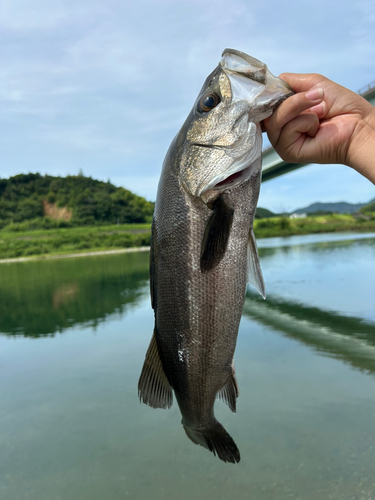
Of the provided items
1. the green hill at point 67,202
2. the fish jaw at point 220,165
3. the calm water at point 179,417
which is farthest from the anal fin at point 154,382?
the green hill at point 67,202

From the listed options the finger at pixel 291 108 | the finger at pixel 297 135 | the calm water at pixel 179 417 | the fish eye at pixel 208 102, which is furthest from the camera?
the calm water at pixel 179 417

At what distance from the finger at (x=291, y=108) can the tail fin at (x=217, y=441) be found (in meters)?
1.50

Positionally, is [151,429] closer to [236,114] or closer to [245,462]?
[245,462]

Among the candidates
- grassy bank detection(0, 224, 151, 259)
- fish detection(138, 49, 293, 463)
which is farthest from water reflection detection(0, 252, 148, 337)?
grassy bank detection(0, 224, 151, 259)

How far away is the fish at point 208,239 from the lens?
162 cm

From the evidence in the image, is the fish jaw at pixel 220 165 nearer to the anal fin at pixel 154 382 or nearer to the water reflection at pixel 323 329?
the anal fin at pixel 154 382

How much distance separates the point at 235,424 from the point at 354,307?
671 cm

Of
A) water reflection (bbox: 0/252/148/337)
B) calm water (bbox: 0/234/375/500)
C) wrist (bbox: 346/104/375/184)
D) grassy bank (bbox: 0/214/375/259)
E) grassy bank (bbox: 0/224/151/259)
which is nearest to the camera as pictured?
wrist (bbox: 346/104/375/184)

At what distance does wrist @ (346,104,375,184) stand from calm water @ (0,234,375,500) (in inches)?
134

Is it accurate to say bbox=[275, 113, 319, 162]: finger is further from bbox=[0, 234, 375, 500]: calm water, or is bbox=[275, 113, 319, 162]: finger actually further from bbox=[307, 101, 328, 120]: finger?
bbox=[0, 234, 375, 500]: calm water

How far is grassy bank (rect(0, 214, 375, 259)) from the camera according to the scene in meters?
46.8

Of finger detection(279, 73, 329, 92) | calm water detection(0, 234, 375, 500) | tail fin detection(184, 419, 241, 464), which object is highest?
finger detection(279, 73, 329, 92)

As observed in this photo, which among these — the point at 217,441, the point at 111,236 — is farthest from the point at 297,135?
the point at 111,236

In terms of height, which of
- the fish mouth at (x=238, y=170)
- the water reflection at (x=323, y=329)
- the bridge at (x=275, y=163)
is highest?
the bridge at (x=275, y=163)
